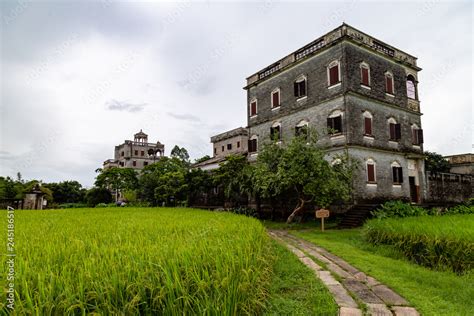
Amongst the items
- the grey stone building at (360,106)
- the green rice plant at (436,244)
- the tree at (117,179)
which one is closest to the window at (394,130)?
the grey stone building at (360,106)

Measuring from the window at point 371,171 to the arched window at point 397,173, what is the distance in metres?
1.80

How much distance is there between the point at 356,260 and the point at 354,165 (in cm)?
901

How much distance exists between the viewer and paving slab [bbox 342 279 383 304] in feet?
11.7

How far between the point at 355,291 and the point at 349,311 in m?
0.85

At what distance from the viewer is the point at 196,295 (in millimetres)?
2438

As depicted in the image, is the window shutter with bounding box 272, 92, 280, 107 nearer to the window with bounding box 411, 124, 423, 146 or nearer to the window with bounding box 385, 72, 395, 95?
the window with bounding box 385, 72, 395, 95

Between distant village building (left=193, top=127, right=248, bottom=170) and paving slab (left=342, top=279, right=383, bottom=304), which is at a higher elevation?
distant village building (left=193, top=127, right=248, bottom=170)

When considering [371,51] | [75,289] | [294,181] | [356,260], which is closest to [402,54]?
[371,51]

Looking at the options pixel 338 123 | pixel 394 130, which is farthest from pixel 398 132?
pixel 338 123

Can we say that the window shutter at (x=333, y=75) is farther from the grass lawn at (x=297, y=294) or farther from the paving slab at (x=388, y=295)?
the paving slab at (x=388, y=295)

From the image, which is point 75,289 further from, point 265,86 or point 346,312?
point 265,86

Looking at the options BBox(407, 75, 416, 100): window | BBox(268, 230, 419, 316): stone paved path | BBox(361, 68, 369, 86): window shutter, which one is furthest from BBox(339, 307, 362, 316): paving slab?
BBox(407, 75, 416, 100): window

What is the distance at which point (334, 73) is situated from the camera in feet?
53.1

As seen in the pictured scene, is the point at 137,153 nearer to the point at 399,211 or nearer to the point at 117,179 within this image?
the point at 117,179
